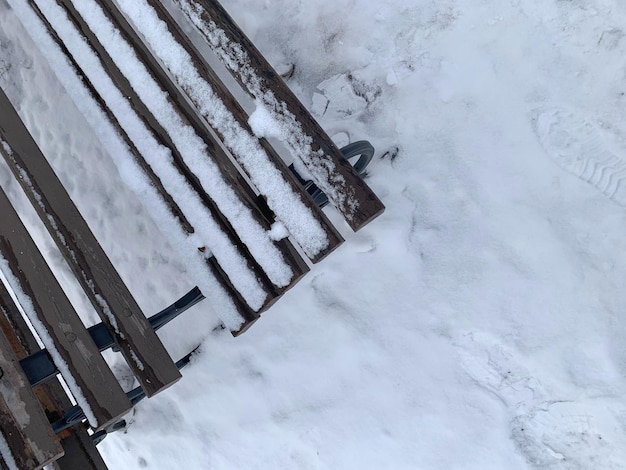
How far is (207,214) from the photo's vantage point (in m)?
1.69

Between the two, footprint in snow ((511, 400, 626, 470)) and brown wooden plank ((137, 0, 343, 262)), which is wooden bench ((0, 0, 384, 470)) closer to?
brown wooden plank ((137, 0, 343, 262))

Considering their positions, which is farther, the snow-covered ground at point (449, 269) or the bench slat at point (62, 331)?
the snow-covered ground at point (449, 269)

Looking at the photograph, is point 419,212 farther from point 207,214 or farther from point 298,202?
point 207,214

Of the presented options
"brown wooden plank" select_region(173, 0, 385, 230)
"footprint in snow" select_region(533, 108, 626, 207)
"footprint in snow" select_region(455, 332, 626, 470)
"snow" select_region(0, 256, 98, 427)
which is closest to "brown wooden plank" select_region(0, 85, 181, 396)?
"snow" select_region(0, 256, 98, 427)

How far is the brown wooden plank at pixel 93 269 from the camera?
1619mm

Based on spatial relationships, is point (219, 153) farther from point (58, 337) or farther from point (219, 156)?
point (58, 337)

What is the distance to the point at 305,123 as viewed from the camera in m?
1.61

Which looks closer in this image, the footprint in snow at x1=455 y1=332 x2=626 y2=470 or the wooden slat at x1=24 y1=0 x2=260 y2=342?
the wooden slat at x1=24 y1=0 x2=260 y2=342

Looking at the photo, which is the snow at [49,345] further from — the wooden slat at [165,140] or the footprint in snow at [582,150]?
the footprint in snow at [582,150]

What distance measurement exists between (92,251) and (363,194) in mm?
898

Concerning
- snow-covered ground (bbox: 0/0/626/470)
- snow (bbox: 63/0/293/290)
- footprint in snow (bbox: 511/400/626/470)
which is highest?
snow (bbox: 63/0/293/290)

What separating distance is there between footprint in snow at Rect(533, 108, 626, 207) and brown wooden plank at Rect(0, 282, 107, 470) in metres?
1.94

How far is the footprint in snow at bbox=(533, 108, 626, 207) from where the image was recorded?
1912 mm

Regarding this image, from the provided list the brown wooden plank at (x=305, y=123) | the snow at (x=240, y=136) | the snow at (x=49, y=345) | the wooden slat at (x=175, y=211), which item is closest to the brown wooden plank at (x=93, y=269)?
the snow at (x=49, y=345)
